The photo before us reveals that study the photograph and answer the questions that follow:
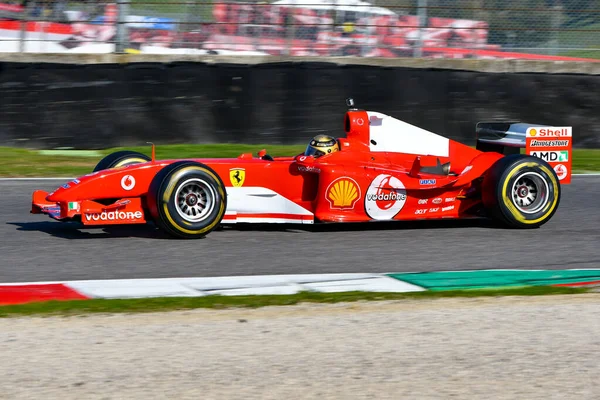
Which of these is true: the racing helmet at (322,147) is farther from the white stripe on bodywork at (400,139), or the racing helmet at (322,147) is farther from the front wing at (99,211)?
the front wing at (99,211)

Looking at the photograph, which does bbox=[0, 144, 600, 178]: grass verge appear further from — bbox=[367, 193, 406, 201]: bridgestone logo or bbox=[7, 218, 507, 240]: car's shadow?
bbox=[367, 193, 406, 201]: bridgestone logo

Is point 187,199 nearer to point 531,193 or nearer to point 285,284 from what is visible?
point 285,284

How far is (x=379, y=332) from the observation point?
5.48m

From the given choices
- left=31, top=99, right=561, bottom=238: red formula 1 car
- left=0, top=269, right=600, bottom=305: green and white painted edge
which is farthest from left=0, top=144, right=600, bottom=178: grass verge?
left=0, top=269, right=600, bottom=305: green and white painted edge

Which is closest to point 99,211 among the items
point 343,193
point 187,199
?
point 187,199

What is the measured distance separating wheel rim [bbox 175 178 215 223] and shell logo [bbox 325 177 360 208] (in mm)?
1063

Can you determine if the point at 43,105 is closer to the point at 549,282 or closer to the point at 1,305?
the point at 1,305

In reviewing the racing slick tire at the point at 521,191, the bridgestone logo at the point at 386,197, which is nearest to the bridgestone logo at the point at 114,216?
the bridgestone logo at the point at 386,197

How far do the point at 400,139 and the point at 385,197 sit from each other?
0.71 metres

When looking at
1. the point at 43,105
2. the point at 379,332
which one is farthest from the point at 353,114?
the point at 43,105

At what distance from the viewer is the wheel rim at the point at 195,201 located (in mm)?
7969

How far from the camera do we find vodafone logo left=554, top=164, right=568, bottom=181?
30.3 feet

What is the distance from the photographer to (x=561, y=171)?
9.25 meters

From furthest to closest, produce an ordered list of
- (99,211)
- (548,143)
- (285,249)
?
(548,143), (285,249), (99,211)
